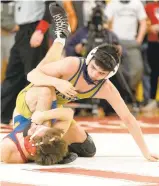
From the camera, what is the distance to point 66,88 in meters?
4.39

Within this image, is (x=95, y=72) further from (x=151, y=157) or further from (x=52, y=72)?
(x=151, y=157)

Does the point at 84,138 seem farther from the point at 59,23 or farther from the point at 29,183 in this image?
the point at 29,183

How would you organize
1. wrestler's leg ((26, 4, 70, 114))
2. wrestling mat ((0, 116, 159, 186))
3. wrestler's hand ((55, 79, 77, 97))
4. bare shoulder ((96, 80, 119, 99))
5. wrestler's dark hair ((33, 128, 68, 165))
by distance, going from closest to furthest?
1. wrestling mat ((0, 116, 159, 186))
2. wrestler's dark hair ((33, 128, 68, 165))
3. wrestler's hand ((55, 79, 77, 97))
4. wrestler's leg ((26, 4, 70, 114))
5. bare shoulder ((96, 80, 119, 99))

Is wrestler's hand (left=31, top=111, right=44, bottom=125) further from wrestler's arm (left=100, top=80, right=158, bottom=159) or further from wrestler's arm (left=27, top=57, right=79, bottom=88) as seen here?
wrestler's arm (left=100, top=80, right=158, bottom=159)

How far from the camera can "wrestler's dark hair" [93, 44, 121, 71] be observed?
14.1 ft

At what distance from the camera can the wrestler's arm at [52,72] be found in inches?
178

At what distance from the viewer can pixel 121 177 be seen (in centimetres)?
370

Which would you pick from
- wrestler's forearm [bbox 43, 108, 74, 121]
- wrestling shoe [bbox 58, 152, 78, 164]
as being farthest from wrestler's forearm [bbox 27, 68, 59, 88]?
wrestling shoe [bbox 58, 152, 78, 164]

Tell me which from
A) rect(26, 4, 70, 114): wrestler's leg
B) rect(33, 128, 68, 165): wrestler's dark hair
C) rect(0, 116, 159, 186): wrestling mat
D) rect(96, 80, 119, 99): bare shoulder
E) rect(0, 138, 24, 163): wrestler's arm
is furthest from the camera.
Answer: rect(96, 80, 119, 99): bare shoulder

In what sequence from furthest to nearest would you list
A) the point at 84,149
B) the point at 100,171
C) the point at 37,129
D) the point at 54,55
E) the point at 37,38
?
the point at 37,38, the point at 54,55, the point at 84,149, the point at 37,129, the point at 100,171

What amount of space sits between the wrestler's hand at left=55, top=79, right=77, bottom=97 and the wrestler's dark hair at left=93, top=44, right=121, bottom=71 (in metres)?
0.22

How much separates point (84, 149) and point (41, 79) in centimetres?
64

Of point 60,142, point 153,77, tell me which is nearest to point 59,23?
point 60,142

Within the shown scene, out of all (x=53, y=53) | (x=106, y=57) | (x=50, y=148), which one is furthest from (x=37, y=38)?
(x=50, y=148)
